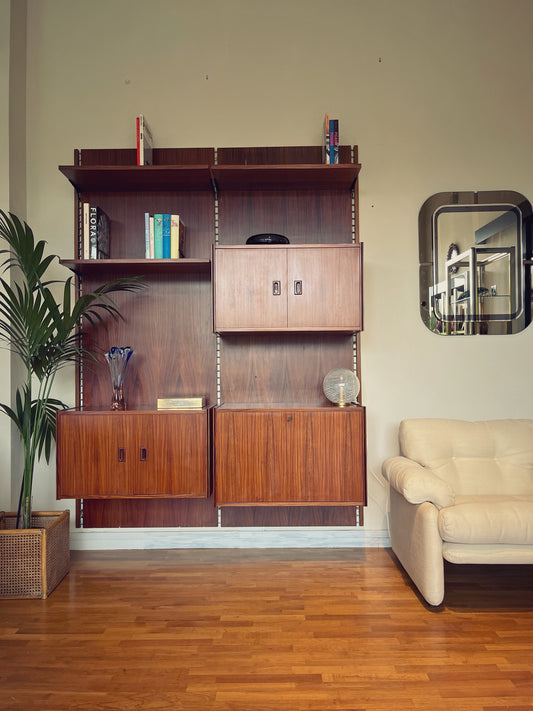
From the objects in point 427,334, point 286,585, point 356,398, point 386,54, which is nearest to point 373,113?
point 386,54

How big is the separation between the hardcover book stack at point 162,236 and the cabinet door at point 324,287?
618 mm

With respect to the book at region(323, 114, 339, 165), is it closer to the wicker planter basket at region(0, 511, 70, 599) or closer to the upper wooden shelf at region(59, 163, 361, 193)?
the upper wooden shelf at region(59, 163, 361, 193)

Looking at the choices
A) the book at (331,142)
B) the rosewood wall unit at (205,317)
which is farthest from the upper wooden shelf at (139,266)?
the book at (331,142)

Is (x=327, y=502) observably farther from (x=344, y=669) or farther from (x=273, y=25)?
(x=273, y=25)

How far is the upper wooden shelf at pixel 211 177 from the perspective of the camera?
259 cm

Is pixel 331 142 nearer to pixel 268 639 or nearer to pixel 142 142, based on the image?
pixel 142 142

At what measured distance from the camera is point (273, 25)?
2947 mm

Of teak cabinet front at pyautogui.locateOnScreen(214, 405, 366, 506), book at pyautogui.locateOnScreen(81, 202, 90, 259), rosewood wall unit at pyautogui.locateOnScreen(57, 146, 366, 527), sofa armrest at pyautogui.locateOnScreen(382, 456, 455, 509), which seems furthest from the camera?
rosewood wall unit at pyautogui.locateOnScreen(57, 146, 366, 527)

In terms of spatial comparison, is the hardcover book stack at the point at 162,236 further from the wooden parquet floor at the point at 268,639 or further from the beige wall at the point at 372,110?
the wooden parquet floor at the point at 268,639

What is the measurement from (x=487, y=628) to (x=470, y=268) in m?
1.88

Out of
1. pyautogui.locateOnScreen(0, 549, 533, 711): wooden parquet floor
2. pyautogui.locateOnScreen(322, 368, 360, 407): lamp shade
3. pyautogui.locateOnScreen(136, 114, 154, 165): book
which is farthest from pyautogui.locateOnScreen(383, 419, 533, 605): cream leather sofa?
pyautogui.locateOnScreen(136, 114, 154, 165): book

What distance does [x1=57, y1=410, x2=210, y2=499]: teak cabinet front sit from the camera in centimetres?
252

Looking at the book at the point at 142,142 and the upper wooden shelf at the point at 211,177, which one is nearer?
the upper wooden shelf at the point at 211,177

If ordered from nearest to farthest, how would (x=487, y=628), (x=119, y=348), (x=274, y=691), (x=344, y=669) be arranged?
(x=274, y=691)
(x=344, y=669)
(x=487, y=628)
(x=119, y=348)
